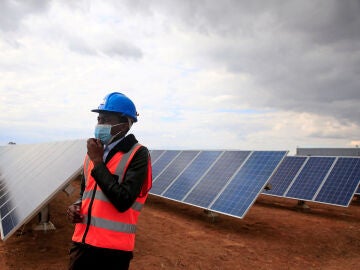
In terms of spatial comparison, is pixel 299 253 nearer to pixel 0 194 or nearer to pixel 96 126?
pixel 96 126

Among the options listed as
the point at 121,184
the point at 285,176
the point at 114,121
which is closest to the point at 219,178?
the point at 285,176

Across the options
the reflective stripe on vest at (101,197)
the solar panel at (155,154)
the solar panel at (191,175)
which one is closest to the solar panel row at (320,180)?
the solar panel at (191,175)

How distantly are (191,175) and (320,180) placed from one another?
6178 millimetres

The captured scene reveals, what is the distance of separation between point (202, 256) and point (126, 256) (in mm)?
4616

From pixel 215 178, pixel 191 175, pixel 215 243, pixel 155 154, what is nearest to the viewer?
pixel 215 243

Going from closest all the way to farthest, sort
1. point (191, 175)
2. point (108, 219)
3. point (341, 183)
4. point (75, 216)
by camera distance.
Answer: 1. point (108, 219)
2. point (75, 216)
3. point (191, 175)
4. point (341, 183)

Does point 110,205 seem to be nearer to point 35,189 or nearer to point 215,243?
point 35,189

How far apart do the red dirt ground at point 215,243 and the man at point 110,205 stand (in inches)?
141

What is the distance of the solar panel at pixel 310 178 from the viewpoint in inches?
546

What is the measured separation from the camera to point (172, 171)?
13.9 metres

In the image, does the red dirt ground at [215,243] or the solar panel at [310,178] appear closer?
the red dirt ground at [215,243]

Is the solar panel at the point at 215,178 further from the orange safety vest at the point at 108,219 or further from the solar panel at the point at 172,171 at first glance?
the orange safety vest at the point at 108,219

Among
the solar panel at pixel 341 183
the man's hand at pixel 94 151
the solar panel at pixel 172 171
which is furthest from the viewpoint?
the solar panel at pixel 172 171

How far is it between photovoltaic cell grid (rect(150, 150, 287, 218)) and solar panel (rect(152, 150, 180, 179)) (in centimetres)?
20
